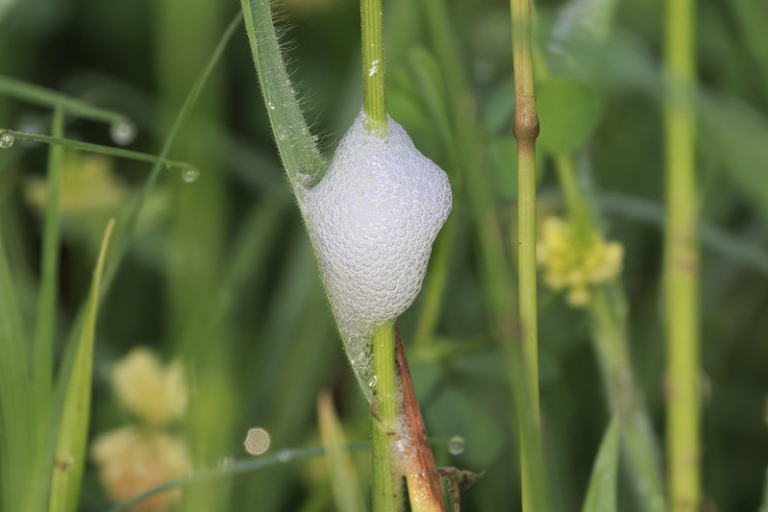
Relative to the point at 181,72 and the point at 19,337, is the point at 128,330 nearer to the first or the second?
the point at 181,72

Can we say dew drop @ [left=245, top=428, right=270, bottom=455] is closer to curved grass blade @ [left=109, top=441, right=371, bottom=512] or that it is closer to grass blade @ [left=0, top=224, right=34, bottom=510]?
curved grass blade @ [left=109, top=441, right=371, bottom=512]

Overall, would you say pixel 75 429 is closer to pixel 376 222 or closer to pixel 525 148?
pixel 376 222

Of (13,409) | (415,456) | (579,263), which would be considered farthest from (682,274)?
(13,409)

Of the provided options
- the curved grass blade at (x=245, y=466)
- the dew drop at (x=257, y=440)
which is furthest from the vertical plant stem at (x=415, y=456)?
the dew drop at (x=257, y=440)

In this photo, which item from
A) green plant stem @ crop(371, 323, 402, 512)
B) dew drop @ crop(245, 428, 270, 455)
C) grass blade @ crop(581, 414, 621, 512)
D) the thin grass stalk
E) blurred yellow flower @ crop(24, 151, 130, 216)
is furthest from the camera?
blurred yellow flower @ crop(24, 151, 130, 216)

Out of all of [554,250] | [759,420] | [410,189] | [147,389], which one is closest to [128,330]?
[147,389]

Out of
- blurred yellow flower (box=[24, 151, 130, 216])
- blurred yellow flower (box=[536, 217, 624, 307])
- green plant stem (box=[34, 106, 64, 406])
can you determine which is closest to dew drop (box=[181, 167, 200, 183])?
green plant stem (box=[34, 106, 64, 406])

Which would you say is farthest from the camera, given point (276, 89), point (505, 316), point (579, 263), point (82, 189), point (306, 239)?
point (82, 189)
